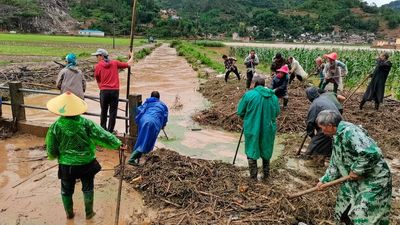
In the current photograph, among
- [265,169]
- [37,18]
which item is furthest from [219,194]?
[37,18]

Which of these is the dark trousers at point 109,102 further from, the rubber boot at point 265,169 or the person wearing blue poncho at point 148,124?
the rubber boot at point 265,169

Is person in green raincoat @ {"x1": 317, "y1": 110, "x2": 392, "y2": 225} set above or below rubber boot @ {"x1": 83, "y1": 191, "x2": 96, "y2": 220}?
above

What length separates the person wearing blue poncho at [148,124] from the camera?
20.7ft

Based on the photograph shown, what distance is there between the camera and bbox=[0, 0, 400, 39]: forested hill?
94438 millimetres

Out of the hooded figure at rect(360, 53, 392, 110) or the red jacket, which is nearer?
the red jacket

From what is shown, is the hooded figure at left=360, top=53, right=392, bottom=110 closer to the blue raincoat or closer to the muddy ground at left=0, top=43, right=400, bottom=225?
the muddy ground at left=0, top=43, right=400, bottom=225

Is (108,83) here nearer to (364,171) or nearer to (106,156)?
(106,156)

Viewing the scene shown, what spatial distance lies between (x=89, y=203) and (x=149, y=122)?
1857mm

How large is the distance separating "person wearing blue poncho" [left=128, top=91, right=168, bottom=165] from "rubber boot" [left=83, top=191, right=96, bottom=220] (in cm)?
161

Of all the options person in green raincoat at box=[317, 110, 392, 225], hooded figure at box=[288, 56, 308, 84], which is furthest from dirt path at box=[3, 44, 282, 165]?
person in green raincoat at box=[317, 110, 392, 225]

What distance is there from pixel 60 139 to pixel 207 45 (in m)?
58.9

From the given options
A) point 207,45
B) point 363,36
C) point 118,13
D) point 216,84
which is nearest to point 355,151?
point 216,84

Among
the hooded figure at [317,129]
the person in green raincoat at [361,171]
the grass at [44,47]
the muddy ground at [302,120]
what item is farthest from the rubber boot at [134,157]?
the grass at [44,47]

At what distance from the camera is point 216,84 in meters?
16.8
